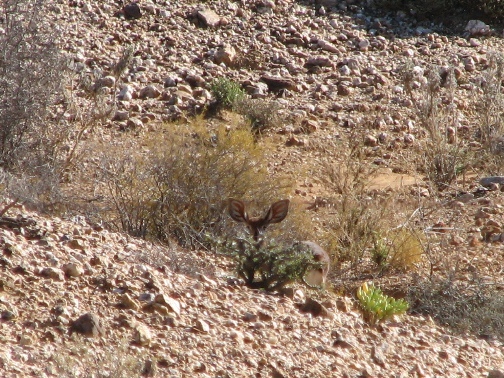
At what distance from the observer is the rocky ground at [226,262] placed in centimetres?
441

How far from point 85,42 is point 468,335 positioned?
8461 millimetres

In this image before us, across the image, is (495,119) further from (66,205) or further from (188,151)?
(66,205)

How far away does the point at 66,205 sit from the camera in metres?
7.41

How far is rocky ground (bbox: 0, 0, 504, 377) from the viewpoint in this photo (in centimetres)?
441

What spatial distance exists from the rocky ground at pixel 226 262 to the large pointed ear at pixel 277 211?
52 centimetres

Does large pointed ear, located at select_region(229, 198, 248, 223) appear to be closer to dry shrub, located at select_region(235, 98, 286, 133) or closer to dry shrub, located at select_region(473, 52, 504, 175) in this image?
dry shrub, located at select_region(473, 52, 504, 175)

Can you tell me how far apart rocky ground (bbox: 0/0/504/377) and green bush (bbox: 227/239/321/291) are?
0.17m

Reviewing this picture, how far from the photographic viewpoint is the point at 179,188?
26.0 feet

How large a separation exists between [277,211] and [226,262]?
1030mm

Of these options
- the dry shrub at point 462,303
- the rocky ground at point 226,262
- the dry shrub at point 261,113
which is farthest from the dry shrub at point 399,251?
the dry shrub at point 261,113

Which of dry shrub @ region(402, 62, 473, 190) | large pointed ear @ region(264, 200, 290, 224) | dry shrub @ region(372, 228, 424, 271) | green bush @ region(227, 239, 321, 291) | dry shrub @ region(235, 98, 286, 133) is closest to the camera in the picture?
green bush @ region(227, 239, 321, 291)

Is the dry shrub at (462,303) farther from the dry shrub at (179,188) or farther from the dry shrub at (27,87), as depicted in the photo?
the dry shrub at (27,87)

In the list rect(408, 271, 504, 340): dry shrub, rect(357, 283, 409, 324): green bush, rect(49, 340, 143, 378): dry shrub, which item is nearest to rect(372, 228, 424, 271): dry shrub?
rect(408, 271, 504, 340): dry shrub

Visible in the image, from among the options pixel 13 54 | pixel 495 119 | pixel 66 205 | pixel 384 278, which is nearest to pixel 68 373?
pixel 66 205
